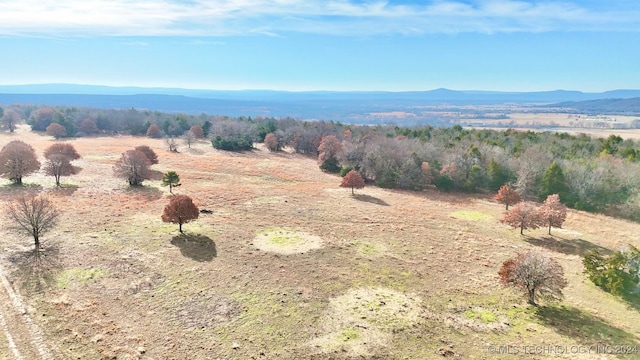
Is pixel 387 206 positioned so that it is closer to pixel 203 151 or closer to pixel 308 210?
pixel 308 210

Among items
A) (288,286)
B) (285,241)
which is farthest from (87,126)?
(288,286)

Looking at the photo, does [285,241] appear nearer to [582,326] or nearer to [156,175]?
[582,326]

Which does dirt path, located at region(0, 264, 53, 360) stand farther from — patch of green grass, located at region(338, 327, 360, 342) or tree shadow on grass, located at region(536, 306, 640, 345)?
tree shadow on grass, located at region(536, 306, 640, 345)

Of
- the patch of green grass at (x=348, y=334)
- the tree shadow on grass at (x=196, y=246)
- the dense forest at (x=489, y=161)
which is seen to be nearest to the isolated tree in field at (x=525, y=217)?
the dense forest at (x=489, y=161)

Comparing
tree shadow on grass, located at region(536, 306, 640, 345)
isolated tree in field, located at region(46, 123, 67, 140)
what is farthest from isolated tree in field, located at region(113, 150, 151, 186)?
isolated tree in field, located at region(46, 123, 67, 140)

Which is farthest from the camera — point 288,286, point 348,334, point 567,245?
point 567,245

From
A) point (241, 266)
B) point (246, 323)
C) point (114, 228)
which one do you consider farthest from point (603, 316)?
point (114, 228)
